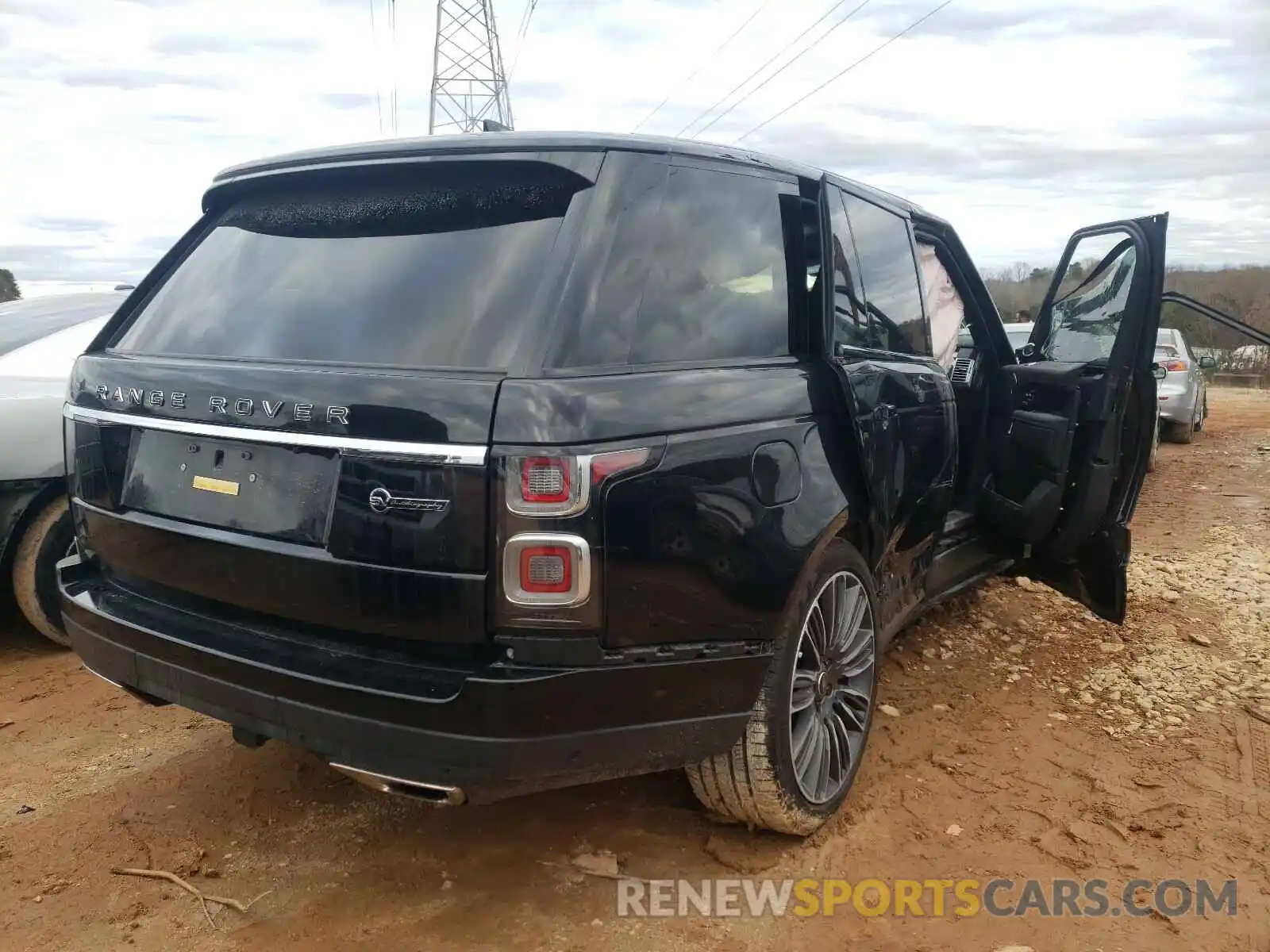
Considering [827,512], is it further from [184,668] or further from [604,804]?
[184,668]

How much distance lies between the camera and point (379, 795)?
10.3 ft

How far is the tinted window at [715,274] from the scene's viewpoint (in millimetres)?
2438

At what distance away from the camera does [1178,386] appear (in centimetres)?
1168

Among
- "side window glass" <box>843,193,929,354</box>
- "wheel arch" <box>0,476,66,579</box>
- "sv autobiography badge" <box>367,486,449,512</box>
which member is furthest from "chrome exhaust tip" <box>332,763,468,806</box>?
"wheel arch" <box>0,476,66,579</box>

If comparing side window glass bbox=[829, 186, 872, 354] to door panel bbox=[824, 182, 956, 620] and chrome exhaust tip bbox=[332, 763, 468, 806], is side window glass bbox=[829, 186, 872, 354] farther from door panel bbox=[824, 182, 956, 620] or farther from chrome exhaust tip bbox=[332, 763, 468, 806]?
chrome exhaust tip bbox=[332, 763, 468, 806]

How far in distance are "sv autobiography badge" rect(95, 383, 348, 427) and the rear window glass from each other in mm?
175

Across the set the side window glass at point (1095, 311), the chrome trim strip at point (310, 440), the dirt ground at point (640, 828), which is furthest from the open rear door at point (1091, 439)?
the chrome trim strip at point (310, 440)

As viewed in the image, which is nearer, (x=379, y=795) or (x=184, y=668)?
(x=184, y=668)

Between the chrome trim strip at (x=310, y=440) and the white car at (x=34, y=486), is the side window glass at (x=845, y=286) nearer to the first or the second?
the chrome trim strip at (x=310, y=440)

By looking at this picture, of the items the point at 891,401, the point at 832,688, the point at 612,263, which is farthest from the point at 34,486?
the point at 891,401

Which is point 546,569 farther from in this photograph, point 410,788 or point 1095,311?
point 1095,311

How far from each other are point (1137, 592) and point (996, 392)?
6.08ft

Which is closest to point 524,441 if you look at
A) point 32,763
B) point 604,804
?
point 604,804

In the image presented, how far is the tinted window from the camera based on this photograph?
8.00 feet
